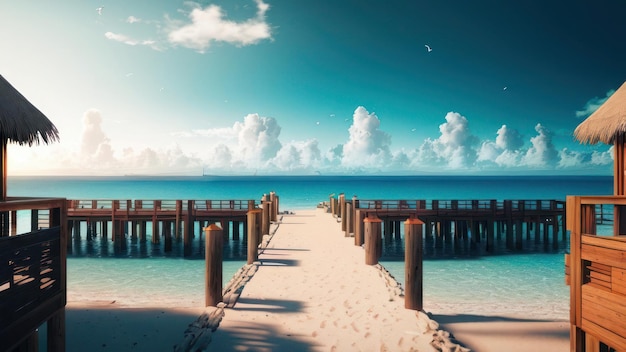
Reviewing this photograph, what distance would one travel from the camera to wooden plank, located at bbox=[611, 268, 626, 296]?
5.54 metres

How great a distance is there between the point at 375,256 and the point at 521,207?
16.2 metres

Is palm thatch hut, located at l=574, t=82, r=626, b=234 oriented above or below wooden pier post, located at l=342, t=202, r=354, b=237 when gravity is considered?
above

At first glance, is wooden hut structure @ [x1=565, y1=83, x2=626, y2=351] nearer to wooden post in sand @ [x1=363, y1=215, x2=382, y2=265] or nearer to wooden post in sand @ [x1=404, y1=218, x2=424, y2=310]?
wooden post in sand @ [x1=404, y1=218, x2=424, y2=310]

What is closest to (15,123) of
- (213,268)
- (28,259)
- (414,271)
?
(28,259)

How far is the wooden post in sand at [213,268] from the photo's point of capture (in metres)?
9.34

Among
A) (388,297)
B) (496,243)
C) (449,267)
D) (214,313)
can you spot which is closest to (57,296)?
(214,313)

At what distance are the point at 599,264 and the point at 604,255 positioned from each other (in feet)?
1.20

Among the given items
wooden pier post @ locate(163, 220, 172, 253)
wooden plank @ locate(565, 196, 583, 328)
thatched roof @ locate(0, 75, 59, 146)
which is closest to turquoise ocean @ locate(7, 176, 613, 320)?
wooden pier post @ locate(163, 220, 172, 253)

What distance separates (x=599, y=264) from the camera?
20.1 ft

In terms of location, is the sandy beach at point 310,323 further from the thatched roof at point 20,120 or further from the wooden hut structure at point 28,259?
the thatched roof at point 20,120

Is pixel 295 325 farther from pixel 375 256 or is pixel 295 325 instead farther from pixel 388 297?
pixel 375 256

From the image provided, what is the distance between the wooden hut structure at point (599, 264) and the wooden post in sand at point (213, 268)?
715 centimetres

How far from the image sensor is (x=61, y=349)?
683cm

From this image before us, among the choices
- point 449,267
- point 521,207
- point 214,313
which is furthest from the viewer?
point 521,207
